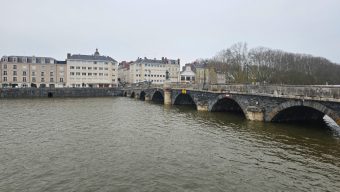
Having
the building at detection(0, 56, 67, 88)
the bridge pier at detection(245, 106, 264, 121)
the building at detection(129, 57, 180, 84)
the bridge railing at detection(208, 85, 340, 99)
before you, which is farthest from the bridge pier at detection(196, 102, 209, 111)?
the building at detection(0, 56, 67, 88)

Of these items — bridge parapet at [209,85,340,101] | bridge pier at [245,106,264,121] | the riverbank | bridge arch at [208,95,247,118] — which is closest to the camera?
bridge parapet at [209,85,340,101]

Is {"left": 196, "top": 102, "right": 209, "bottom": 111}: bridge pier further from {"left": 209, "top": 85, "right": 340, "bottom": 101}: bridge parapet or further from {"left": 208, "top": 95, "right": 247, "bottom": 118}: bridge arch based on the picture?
{"left": 209, "top": 85, "right": 340, "bottom": 101}: bridge parapet

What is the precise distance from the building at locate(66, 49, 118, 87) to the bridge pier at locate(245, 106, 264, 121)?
316ft

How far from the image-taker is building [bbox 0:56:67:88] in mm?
103750

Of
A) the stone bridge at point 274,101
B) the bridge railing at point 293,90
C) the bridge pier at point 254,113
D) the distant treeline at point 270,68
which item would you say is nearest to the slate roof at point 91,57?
the distant treeline at point 270,68

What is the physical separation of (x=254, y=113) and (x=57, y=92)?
259 ft

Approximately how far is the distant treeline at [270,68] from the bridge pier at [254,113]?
45025 millimetres

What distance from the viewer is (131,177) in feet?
45.2

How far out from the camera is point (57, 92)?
92.9 metres

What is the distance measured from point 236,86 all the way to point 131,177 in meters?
23.3

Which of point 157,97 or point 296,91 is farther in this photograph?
point 157,97

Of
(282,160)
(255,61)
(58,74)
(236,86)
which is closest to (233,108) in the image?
(236,86)

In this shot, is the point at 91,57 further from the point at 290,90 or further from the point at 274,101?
the point at 290,90

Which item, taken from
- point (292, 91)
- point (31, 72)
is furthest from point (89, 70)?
point (292, 91)
